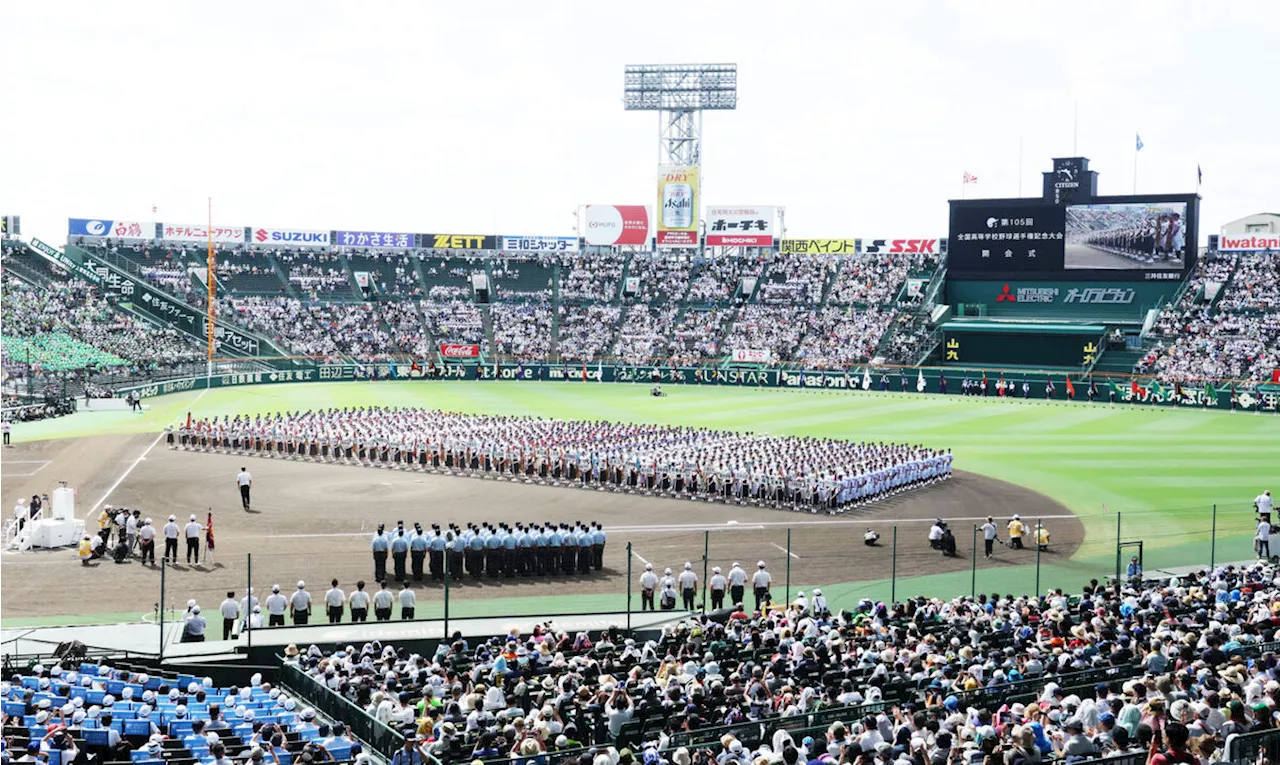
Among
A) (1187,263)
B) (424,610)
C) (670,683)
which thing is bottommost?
(424,610)

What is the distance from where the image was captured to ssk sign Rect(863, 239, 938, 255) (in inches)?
3501

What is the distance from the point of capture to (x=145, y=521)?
25.8 metres

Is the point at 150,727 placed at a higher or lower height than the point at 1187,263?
lower

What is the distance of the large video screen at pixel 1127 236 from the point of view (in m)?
72.3

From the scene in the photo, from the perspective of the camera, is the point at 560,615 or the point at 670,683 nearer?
the point at 670,683

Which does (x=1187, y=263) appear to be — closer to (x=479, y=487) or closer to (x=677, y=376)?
(x=677, y=376)

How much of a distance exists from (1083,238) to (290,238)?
5982 cm

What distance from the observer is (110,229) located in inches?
3497

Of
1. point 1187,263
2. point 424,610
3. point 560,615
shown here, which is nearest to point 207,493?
point 424,610

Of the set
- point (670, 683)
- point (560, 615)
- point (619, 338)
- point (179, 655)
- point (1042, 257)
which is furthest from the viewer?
point (619, 338)

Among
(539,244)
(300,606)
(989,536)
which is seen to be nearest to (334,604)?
(300,606)

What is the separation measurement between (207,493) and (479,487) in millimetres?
7811

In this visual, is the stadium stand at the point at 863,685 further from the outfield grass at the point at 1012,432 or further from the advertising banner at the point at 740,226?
the advertising banner at the point at 740,226

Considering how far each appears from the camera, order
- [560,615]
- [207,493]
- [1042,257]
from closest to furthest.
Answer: [560,615]
[207,493]
[1042,257]
